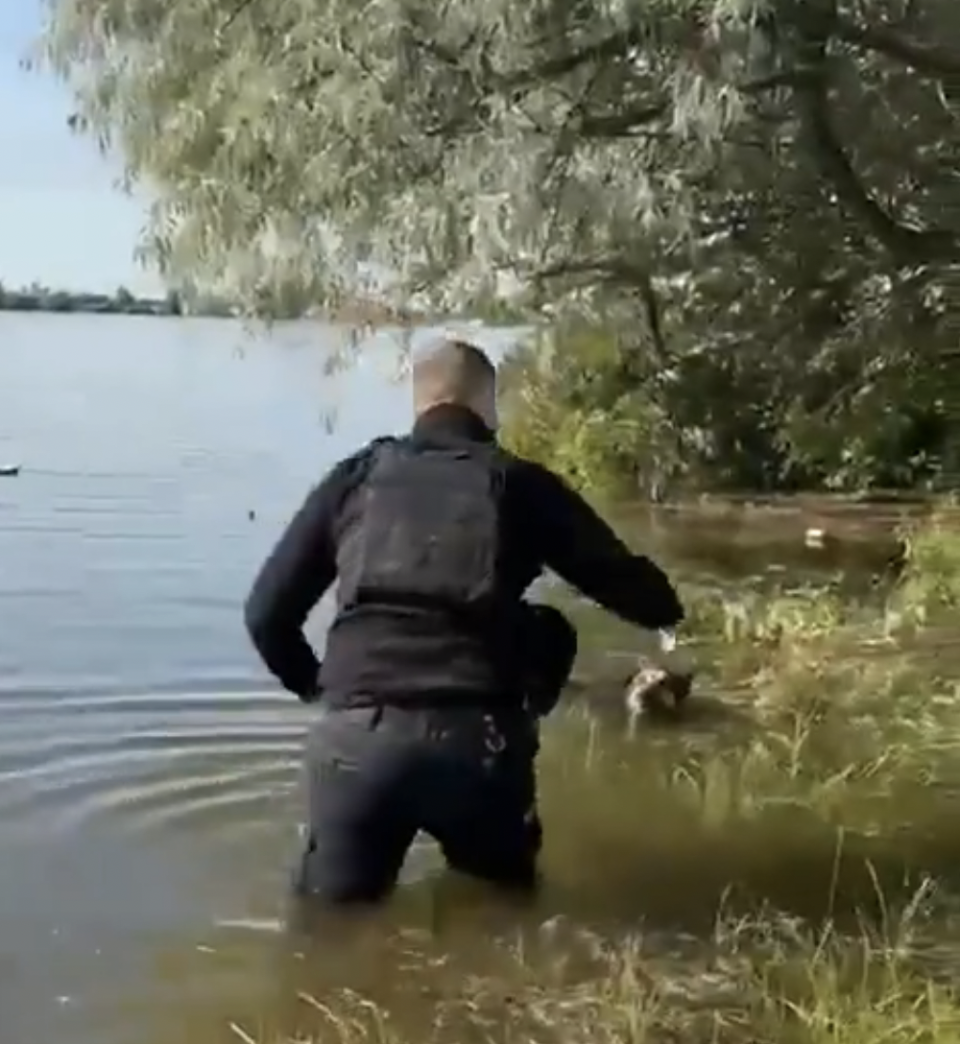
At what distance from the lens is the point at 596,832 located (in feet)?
27.4

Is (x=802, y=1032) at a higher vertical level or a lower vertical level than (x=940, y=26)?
lower

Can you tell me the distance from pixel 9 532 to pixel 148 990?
14.5m

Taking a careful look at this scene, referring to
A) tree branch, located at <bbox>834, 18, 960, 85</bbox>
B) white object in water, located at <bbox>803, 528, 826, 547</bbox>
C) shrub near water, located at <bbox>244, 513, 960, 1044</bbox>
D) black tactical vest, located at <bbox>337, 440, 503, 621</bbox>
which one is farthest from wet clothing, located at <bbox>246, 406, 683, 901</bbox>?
white object in water, located at <bbox>803, 528, 826, 547</bbox>

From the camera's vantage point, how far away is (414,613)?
5.87 meters

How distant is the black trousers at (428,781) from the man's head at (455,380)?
62 centimetres

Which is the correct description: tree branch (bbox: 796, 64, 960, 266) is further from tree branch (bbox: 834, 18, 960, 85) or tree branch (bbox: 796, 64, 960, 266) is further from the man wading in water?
the man wading in water

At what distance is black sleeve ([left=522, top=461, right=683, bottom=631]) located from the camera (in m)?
6.00

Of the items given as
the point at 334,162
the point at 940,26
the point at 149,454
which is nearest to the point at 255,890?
the point at 334,162

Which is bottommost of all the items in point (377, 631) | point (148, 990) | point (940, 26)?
point (148, 990)

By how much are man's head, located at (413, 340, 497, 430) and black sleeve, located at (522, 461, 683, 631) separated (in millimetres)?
239

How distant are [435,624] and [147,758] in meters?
4.32

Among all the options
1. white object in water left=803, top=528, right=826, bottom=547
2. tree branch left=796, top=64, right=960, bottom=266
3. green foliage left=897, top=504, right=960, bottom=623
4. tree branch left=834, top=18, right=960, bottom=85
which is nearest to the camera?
tree branch left=834, top=18, right=960, bottom=85

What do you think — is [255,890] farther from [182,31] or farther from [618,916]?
[182,31]

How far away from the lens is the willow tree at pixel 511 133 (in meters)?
8.56
